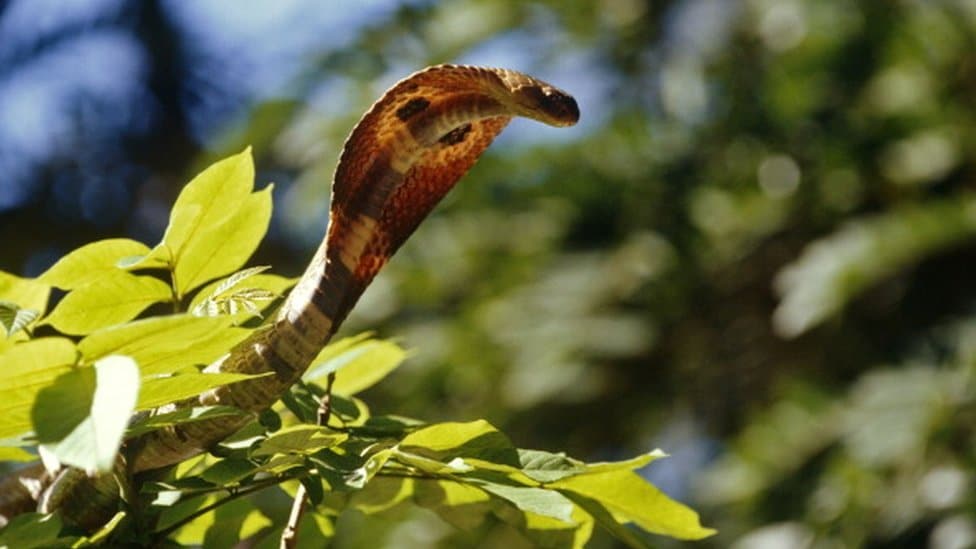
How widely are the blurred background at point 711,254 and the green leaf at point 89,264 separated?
1.12m

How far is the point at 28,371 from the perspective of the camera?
229 mm

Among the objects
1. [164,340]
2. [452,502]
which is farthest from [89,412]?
[452,502]

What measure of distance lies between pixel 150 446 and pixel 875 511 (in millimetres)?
1188

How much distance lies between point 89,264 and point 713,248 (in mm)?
1467

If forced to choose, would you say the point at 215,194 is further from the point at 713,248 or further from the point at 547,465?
the point at 713,248

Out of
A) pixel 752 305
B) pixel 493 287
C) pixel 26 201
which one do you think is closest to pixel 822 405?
pixel 752 305

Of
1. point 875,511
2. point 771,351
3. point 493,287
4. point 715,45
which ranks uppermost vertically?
point 715,45

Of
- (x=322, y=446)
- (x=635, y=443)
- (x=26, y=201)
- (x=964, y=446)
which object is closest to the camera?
(x=322, y=446)

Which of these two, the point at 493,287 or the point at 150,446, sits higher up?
the point at 493,287

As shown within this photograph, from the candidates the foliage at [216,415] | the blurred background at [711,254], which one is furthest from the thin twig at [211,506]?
the blurred background at [711,254]

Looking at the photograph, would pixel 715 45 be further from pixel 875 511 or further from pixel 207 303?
pixel 207 303

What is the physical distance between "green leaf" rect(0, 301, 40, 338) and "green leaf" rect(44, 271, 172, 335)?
0.9 inches

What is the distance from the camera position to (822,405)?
1.43 meters

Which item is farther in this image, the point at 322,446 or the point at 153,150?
the point at 153,150
